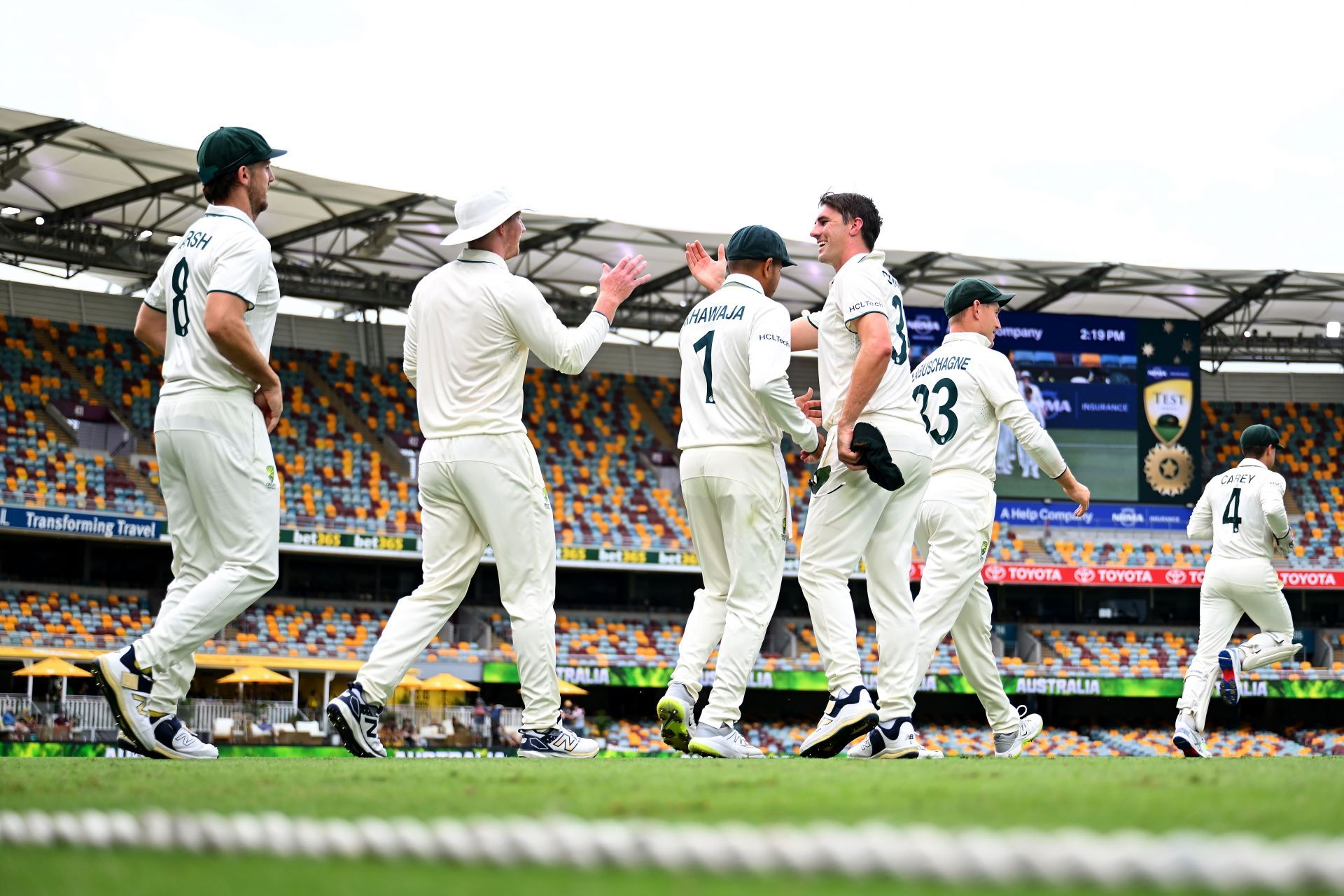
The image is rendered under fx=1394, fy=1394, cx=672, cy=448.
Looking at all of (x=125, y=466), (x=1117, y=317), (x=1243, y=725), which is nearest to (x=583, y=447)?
(x=125, y=466)

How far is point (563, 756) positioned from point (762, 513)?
1.47 metres

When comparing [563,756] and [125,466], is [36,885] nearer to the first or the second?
[563,756]

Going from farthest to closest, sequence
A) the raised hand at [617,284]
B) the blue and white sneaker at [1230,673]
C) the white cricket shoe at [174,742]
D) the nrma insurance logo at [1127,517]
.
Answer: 1. the nrma insurance logo at [1127,517]
2. the blue and white sneaker at [1230,673]
3. the raised hand at [617,284]
4. the white cricket shoe at [174,742]

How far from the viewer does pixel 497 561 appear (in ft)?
20.6

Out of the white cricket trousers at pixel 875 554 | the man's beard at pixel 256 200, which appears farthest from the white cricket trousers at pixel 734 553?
the man's beard at pixel 256 200

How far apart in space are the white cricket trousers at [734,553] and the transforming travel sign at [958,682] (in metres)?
21.3

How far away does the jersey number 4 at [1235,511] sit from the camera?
10.1 meters

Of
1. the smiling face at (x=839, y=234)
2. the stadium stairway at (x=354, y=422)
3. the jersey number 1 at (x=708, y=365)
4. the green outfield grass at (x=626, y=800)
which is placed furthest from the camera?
the stadium stairway at (x=354, y=422)

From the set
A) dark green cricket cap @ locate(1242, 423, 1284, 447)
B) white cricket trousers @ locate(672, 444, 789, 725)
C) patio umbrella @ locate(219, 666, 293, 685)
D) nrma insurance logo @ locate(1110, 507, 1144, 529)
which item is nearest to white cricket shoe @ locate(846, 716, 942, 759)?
white cricket trousers @ locate(672, 444, 789, 725)

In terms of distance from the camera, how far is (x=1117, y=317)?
30250 millimetres

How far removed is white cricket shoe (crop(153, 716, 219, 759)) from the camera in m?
5.83

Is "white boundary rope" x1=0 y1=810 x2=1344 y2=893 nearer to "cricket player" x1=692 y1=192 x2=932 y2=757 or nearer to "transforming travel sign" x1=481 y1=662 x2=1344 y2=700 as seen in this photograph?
"cricket player" x1=692 y1=192 x2=932 y2=757

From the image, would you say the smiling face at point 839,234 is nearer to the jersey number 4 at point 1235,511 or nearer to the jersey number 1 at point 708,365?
the jersey number 1 at point 708,365

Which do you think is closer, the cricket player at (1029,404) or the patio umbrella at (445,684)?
the patio umbrella at (445,684)
